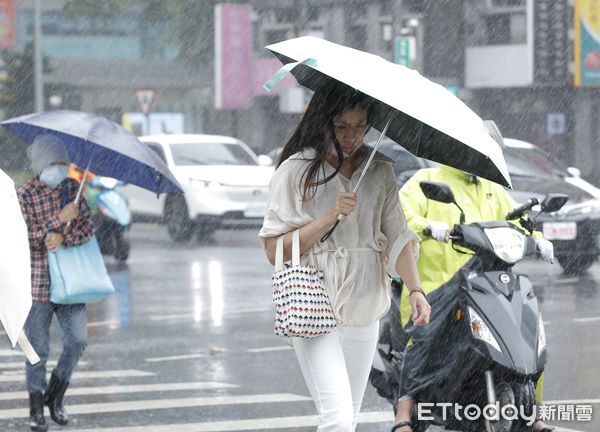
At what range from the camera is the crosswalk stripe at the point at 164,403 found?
8.60m

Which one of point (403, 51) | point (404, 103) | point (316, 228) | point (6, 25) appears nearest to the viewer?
point (404, 103)

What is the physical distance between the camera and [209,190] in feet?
75.8

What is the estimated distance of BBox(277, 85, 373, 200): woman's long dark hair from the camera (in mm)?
5277

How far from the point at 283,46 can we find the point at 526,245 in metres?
1.91

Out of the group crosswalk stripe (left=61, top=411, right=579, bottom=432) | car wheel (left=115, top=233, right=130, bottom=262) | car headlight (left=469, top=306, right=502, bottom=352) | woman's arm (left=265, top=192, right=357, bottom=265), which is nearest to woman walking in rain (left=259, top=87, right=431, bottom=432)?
woman's arm (left=265, top=192, right=357, bottom=265)

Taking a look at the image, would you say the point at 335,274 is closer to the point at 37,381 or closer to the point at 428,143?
the point at 428,143

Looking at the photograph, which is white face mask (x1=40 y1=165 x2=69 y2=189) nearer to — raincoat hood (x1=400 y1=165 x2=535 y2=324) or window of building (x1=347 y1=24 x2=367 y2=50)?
raincoat hood (x1=400 y1=165 x2=535 y2=324)

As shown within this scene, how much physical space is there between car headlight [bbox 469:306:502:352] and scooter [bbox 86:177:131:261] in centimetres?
1280

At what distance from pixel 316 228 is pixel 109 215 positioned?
1458cm

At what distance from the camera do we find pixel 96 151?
335 inches

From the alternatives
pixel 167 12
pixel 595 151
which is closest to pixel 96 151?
pixel 595 151

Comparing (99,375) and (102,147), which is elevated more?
(102,147)

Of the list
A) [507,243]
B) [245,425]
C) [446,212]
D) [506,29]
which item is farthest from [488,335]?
[506,29]

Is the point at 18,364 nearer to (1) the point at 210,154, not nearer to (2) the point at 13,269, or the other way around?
(2) the point at 13,269
